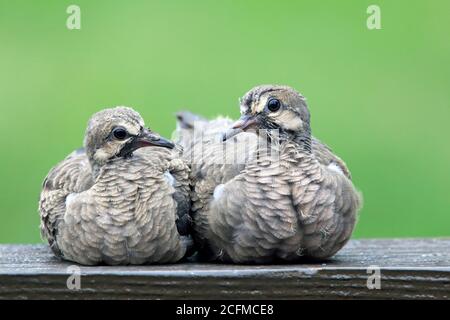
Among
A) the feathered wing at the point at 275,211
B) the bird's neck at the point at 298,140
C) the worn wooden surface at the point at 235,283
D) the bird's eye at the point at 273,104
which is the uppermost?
the bird's eye at the point at 273,104

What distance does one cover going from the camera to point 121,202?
5.05 meters

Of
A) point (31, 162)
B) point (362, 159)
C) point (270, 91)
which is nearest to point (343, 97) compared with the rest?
point (362, 159)

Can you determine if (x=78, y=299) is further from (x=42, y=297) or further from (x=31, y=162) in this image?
(x=31, y=162)

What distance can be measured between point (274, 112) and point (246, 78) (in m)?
6.18

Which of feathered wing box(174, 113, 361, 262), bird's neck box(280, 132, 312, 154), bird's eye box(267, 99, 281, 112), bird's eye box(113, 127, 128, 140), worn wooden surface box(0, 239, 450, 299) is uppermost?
bird's eye box(267, 99, 281, 112)

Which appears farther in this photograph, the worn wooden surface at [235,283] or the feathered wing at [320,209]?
the feathered wing at [320,209]

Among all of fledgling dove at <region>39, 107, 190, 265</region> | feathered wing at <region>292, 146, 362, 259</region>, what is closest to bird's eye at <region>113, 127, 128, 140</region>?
fledgling dove at <region>39, 107, 190, 265</region>

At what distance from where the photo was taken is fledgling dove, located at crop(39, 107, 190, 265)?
4.99 metres

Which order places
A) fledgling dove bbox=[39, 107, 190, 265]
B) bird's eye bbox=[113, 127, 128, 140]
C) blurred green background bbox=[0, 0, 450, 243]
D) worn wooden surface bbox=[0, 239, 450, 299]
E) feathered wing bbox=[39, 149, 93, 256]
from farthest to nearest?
blurred green background bbox=[0, 0, 450, 243] → feathered wing bbox=[39, 149, 93, 256] → bird's eye bbox=[113, 127, 128, 140] → fledgling dove bbox=[39, 107, 190, 265] → worn wooden surface bbox=[0, 239, 450, 299]

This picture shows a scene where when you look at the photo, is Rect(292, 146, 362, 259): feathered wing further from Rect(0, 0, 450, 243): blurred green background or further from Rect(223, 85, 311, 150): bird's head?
Rect(0, 0, 450, 243): blurred green background

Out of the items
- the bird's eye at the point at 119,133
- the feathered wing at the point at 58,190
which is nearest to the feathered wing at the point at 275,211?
the bird's eye at the point at 119,133

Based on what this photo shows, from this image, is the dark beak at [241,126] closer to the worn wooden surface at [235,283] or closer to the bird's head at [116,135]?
the bird's head at [116,135]

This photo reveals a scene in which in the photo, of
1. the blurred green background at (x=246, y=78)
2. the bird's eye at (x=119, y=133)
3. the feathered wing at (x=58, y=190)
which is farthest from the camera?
the blurred green background at (x=246, y=78)

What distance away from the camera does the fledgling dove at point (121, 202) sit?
16.4 ft
